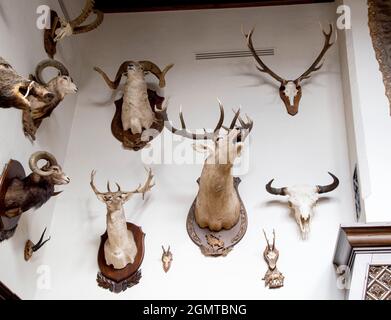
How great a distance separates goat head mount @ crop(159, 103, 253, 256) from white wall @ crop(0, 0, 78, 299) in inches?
49.9

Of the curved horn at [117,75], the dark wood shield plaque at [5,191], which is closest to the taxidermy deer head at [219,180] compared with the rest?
the curved horn at [117,75]

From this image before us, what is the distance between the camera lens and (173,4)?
720 cm

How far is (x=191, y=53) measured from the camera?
679cm

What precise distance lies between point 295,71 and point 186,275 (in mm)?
2620

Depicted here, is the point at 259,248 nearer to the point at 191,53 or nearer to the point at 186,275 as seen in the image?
the point at 186,275

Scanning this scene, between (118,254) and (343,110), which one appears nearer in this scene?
(118,254)

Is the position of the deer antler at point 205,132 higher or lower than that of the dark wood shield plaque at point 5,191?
higher

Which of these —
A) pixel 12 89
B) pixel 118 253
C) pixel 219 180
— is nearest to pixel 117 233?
pixel 118 253

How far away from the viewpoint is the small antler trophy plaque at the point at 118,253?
5.32 meters

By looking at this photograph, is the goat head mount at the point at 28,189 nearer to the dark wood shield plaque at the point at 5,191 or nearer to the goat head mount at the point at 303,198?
the dark wood shield plaque at the point at 5,191

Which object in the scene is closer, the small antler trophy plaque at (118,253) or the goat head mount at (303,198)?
the small antler trophy plaque at (118,253)

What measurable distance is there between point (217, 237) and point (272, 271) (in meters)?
0.60
